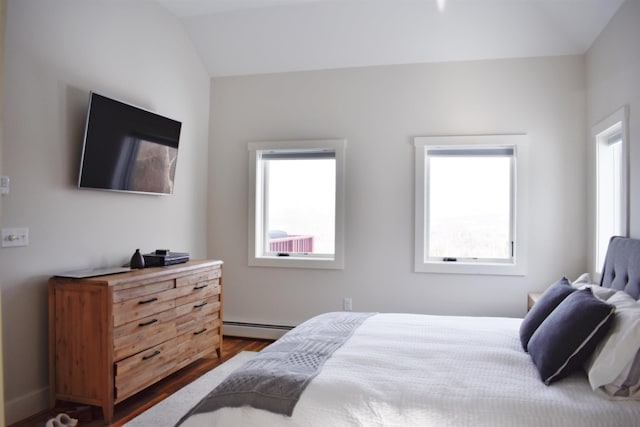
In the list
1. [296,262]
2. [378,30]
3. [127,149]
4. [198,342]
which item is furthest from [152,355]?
[378,30]

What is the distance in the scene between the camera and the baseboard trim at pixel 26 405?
253 cm

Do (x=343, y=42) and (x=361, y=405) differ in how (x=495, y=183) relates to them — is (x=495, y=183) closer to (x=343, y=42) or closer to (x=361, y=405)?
(x=343, y=42)

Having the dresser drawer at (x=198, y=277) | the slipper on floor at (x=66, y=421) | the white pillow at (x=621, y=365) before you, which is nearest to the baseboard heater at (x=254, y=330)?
the dresser drawer at (x=198, y=277)

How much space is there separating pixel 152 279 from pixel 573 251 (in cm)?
343

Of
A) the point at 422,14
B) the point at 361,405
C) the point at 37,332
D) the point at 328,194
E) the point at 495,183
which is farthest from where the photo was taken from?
the point at 328,194

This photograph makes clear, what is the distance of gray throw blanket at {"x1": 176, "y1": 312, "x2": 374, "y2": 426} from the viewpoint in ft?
5.36

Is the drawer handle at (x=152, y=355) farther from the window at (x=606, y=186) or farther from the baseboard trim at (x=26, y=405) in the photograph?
the window at (x=606, y=186)

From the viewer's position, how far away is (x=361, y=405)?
1.58 meters

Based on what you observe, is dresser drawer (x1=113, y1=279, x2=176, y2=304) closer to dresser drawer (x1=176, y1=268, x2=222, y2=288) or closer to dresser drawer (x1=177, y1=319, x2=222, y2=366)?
dresser drawer (x1=176, y1=268, x2=222, y2=288)

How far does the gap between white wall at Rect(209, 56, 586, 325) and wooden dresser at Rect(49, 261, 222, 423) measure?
1.55 metres

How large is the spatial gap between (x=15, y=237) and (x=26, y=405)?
39.5 inches

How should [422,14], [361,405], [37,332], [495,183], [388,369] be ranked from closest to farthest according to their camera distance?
[361,405]
[388,369]
[37,332]
[422,14]
[495,183]

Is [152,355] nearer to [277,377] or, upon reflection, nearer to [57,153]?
[57,153]

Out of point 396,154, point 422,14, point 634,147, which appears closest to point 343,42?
point 422,14
